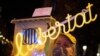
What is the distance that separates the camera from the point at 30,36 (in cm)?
676

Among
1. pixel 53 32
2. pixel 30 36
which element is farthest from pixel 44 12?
pixel 30 36

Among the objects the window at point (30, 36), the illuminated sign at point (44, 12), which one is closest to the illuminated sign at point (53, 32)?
the window at point (30, 36)

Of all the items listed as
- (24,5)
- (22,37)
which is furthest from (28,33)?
(24,5)

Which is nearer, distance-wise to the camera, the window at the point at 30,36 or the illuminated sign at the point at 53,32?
the illuminated sign at the point at 53,32

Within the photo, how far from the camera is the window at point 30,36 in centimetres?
670

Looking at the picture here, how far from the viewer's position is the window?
22.0ft

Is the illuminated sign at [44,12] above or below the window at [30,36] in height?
above

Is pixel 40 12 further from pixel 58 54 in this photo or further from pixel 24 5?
pixel 24 5

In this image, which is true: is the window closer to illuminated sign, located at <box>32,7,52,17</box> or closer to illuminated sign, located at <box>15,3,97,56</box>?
illuminated sign, located at <box>15,3,97,56</box>

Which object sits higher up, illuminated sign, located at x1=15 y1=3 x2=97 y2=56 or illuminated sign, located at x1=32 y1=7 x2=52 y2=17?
illuminated sign, located at x1=32 y1=7 x2=52 y2=17

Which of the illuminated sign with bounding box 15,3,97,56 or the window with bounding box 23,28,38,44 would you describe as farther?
the window with bounding box 23,28,38,44

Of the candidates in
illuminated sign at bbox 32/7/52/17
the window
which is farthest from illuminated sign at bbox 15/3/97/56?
illuminated sign at bbox 32/7/52/17

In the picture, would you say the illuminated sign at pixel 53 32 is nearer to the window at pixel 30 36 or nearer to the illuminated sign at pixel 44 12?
the window at pixel 30 36

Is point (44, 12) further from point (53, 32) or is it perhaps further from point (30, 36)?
point (30, 36)
